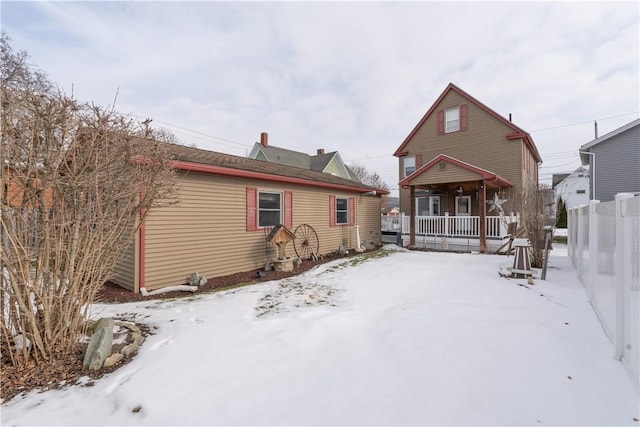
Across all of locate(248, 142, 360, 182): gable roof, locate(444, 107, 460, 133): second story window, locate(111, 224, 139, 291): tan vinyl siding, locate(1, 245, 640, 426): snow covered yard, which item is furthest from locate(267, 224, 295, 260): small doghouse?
locate(248, 142, 360, 182): gable roof

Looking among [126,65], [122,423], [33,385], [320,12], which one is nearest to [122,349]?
[33,385]

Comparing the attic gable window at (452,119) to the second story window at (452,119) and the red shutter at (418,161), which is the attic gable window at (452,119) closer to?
the second story window at (452,119)

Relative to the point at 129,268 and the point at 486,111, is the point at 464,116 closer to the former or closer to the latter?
the point at 486,111

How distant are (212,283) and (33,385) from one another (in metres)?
3.96

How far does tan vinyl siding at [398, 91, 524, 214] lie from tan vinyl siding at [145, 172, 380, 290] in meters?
9.80

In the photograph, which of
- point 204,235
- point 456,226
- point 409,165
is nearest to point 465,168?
point 456,226

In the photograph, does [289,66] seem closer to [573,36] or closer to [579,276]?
[573,36]

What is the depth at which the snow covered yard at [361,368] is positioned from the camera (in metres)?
2.02

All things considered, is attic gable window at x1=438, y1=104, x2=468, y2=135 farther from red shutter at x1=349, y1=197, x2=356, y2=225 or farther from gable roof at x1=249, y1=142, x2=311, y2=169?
gable roof at x1=249, y1=142, x2=311, y2=169

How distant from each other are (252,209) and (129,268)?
306 centimetres

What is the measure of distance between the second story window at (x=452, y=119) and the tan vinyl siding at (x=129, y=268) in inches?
579

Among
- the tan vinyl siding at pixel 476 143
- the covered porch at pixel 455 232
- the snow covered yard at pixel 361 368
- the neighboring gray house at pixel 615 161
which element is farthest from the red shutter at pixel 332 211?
the neighboring gray house at pixel 615 161

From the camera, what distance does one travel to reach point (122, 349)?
2.86 metres

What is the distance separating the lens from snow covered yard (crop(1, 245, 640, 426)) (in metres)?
2.02
